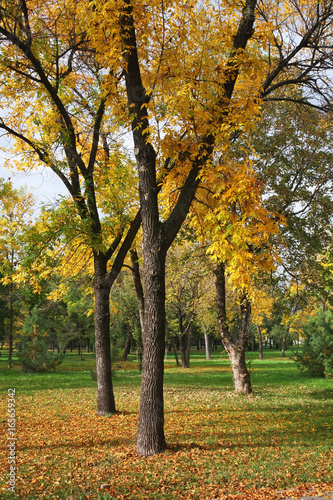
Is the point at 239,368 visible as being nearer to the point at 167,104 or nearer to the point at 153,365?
the point at 153,365

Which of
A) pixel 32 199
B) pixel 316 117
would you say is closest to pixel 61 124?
pixel 316 117

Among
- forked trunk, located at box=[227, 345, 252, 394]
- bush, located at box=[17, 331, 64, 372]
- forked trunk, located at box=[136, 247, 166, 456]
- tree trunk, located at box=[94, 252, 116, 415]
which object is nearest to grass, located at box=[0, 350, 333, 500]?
forked trunk, located at box=[136, 247, 166, 456]

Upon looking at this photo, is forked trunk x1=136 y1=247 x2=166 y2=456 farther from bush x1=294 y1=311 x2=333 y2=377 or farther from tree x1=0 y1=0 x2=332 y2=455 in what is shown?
bush x1=294 y1=311 x2=333 y2=377

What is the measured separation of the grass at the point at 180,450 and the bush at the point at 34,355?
866cm

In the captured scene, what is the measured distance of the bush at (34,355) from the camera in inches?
807

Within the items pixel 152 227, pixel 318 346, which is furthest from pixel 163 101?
pixel 318 346

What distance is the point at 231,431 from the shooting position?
7.84 m

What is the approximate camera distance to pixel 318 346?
1792 centimetres

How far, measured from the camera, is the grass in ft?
15.8

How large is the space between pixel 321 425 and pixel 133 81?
827 cm

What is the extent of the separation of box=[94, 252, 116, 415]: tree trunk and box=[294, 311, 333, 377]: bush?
12049mm

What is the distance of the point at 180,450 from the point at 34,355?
16504 mm

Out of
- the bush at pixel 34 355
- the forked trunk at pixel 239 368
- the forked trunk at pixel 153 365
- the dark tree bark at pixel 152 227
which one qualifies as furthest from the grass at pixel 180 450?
the bush at pixel 34 355

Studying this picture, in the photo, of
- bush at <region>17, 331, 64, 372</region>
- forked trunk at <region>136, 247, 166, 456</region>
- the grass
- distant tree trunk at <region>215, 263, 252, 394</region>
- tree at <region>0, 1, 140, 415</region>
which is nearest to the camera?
the grass
